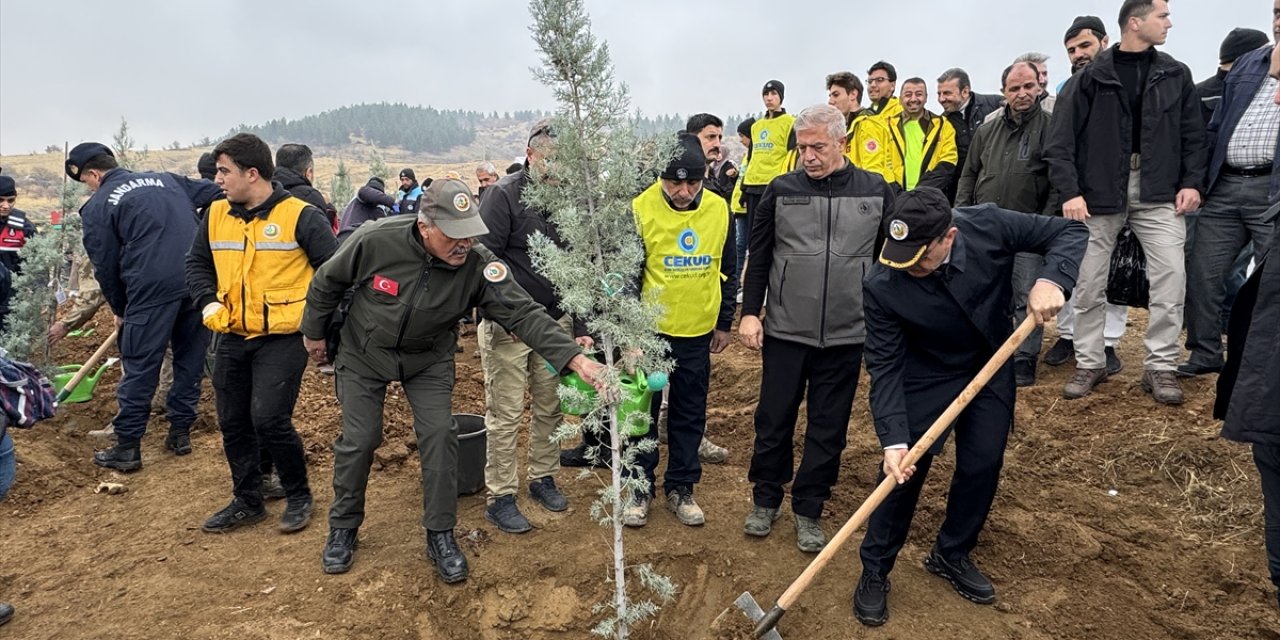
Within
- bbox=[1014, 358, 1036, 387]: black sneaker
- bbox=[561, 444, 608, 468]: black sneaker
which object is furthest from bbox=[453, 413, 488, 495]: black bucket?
bbox=[1014, 358, 1036, 387]: black sneaker

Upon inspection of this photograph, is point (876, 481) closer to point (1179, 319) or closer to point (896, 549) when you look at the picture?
point (896, 549)

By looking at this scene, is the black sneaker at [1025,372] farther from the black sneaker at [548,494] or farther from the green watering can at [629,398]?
the black sneaker at [548,494]

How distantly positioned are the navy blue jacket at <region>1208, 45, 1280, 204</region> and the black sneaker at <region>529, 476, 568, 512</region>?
515 cm

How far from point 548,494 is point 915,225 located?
119 inches

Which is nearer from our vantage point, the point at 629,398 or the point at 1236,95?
the point at 629,398

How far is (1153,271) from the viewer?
16.8 ft

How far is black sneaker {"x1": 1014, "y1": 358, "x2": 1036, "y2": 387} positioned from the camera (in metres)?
5.90

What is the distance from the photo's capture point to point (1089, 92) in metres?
5.03

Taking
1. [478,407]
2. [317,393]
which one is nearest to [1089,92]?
[478,407]

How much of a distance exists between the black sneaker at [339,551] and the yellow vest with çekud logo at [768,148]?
5.85 meters

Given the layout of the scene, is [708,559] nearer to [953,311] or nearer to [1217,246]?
[953,311]

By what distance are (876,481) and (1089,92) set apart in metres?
3.25

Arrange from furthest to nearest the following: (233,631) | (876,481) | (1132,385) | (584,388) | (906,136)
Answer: (906,136) < (1132,385) < (876,481) < (584,388) < (233,631)

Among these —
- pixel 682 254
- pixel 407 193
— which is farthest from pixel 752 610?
pixel 407 193
